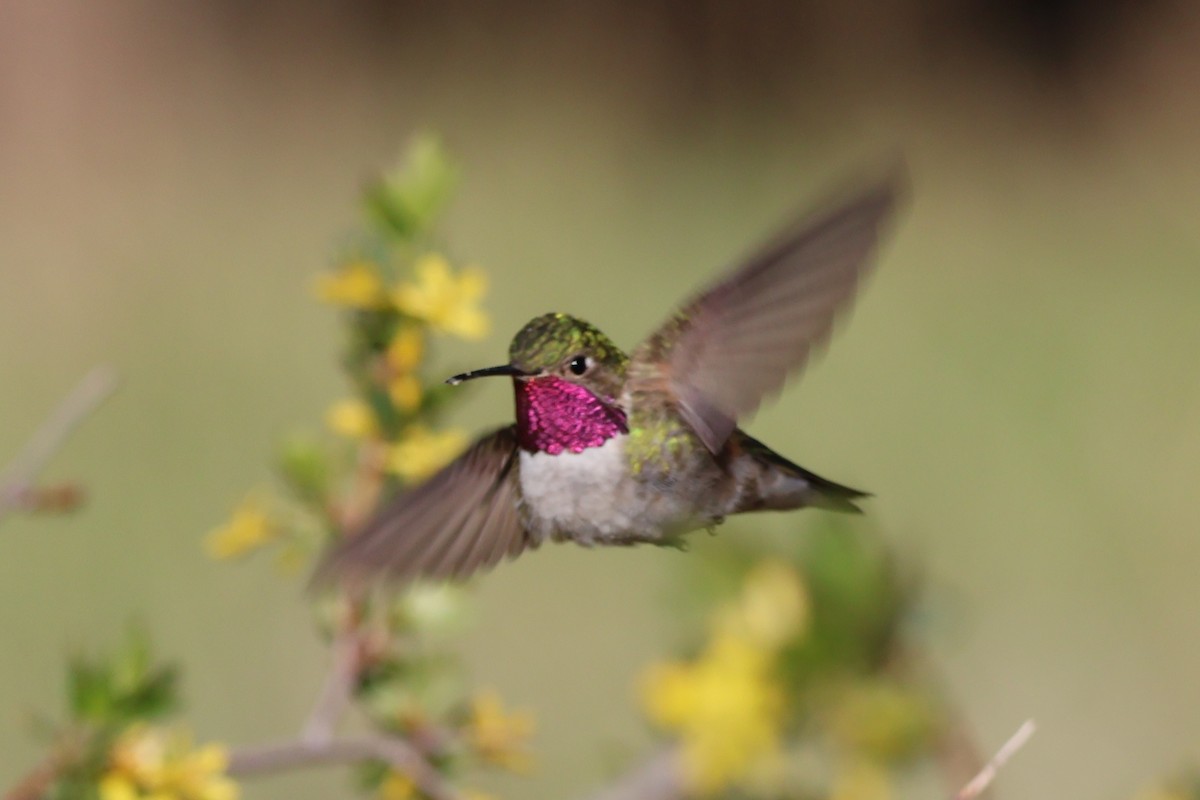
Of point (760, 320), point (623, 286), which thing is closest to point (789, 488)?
point (760, 320)

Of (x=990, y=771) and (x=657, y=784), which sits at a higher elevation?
(x=990, y=771)

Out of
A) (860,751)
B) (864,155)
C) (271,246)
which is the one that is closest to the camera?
(860,751)

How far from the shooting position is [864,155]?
5.88m

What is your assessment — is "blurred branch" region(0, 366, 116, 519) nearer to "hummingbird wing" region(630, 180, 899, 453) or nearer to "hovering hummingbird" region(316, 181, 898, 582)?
"hovering hummingbird" region(316, 181, 898, 582)

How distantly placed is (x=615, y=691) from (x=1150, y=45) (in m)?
4.32

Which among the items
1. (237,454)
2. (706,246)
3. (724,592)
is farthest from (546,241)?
(724,592)

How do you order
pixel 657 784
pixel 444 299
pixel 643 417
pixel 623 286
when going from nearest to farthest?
pixel 643 417
pixel 444 299
pixel 657 784
pixel 623 286

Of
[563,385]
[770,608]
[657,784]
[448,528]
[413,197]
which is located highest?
[413,197]

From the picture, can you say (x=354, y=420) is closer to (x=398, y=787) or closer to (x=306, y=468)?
(x=306, y=468)

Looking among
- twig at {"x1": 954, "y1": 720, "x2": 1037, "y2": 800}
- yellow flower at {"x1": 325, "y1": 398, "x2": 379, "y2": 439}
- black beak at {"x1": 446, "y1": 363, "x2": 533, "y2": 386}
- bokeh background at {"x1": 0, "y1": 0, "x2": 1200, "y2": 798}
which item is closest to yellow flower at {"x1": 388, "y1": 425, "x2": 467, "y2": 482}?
yellow flower at {"x1": 325, "y1": 398, "x2": 379, "y2": 439}

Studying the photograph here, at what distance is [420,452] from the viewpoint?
130 centimetres

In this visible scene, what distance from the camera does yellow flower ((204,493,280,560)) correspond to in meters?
1.33

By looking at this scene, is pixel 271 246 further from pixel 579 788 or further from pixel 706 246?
pixel 579 788

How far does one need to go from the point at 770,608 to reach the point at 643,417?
40 cm
